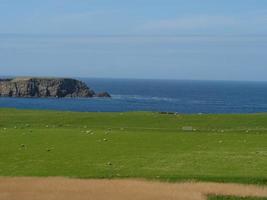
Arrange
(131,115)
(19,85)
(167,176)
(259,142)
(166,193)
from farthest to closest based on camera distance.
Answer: (19,85), (131,115), (259,142), (167,176), (166,193)

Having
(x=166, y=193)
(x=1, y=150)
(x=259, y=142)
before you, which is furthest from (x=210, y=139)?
(x=166, y=193)

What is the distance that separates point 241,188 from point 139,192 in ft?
9.01

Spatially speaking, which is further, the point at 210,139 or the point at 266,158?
the point at 210,139

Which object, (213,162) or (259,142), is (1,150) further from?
(259,142)

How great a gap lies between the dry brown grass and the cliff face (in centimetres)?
17540

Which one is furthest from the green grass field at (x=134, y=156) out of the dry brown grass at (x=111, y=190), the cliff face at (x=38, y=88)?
the cliff face at (x=38, y=88)

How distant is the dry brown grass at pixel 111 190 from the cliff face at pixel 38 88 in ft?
575

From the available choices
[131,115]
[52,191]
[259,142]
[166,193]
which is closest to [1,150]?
[52,191]

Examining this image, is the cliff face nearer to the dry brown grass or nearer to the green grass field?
the green grass field

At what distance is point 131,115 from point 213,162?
23.4m

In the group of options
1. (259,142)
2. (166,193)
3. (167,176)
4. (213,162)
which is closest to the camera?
(166,193)

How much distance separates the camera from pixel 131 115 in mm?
42438

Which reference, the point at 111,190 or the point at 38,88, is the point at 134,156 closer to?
the point at 111,190

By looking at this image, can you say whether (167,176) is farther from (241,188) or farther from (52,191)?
(52,191)
